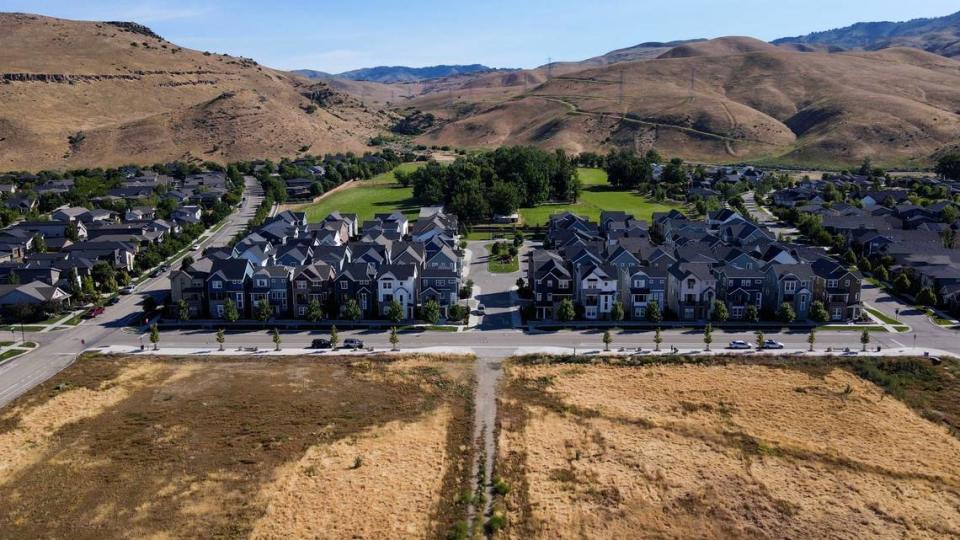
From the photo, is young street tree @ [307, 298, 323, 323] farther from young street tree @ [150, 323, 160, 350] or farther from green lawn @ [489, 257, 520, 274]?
green lawn @ [489, 257, 520, 274]

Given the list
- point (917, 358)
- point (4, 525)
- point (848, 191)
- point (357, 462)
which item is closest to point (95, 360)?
point (4, 525)

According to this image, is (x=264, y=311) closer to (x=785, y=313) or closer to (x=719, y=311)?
(x=719, y=311)

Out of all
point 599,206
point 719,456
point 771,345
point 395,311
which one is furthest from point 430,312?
point 599,206

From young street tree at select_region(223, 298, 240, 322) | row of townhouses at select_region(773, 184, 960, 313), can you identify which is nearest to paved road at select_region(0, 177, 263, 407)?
young street tree at select_region(223, 298, 240, 322)

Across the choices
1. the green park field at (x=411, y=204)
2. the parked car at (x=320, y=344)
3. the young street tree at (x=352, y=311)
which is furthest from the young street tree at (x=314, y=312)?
the green park field at (x=411, y=204)

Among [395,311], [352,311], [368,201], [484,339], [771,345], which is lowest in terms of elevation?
[771,345]

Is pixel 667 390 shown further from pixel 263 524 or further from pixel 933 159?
pixel 933 159

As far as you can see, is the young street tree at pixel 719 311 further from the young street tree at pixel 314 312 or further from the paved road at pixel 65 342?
the paved road at pixel 65 342
